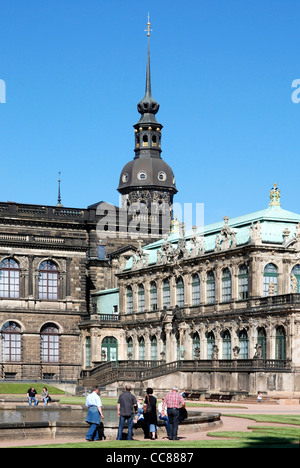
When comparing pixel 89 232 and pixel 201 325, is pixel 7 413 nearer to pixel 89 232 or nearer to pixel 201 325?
pixel 201 325

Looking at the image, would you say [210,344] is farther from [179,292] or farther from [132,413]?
[132,413]

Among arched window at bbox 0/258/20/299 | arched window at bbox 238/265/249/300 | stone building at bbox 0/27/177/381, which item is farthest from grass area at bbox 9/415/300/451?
arched window at bbox 0/258/20/299

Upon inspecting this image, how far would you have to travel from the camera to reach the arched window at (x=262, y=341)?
6700 cm

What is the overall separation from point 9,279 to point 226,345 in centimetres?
2429

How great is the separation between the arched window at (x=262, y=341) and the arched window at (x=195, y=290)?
32.1ft

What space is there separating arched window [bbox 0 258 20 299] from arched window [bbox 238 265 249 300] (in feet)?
82.0

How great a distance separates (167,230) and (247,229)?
30093 millimetres

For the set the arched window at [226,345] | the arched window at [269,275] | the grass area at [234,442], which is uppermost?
the arched window at [269,275]

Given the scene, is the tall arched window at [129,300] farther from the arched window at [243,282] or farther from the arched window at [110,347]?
the arched window at [243,282]

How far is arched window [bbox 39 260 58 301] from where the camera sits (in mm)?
90312

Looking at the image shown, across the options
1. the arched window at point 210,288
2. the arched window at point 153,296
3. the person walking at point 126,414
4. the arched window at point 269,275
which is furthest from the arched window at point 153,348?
the person walking at point 126,414

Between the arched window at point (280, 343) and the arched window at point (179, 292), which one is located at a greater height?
the arched window at point (179, 292)

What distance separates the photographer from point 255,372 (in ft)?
202
